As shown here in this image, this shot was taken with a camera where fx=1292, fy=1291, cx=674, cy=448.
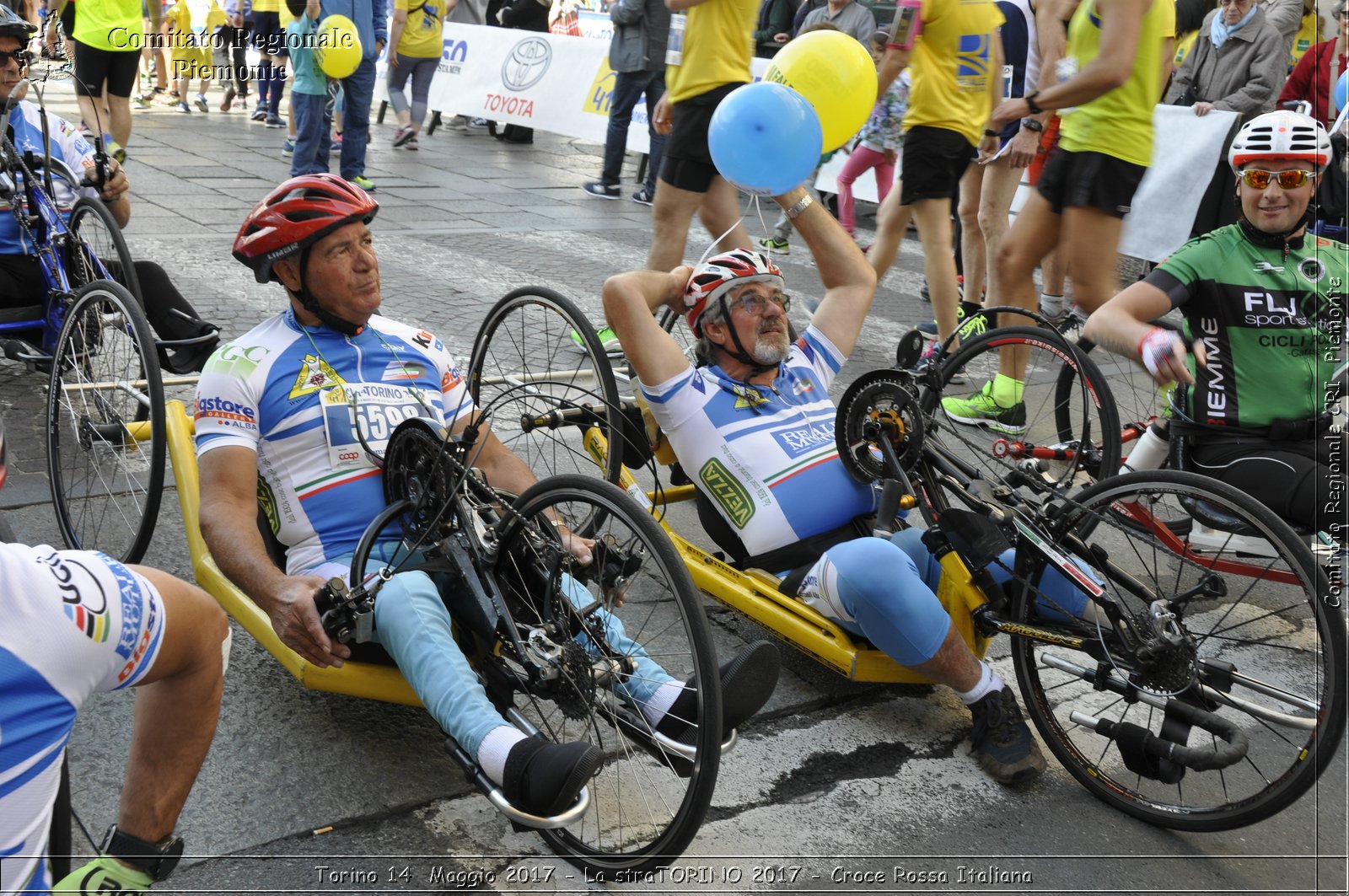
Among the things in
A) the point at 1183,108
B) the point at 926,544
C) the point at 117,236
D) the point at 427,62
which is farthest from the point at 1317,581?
the point at 427,62

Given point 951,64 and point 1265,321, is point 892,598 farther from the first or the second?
point 951,64

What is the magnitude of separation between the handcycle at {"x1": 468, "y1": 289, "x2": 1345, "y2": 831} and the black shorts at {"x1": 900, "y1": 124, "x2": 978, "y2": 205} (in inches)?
98.4

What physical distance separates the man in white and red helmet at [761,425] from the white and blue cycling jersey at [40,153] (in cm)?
250

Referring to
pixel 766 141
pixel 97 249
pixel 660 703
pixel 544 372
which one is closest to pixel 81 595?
pixel 660 703

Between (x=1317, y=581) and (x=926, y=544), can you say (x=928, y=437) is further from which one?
(x=1317, y=581)

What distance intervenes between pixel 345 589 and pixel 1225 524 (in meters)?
2.06

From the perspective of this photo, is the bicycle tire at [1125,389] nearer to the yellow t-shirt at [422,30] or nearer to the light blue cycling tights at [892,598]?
the light blue cycling tights at [892,598]

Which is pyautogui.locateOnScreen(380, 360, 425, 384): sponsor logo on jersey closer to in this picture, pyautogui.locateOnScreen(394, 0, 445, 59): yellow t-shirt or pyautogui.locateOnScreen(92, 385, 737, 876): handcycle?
pyautogui.locateOnScreen(92, 385, 737, 876): handcycle

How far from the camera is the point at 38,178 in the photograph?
15.8 feet

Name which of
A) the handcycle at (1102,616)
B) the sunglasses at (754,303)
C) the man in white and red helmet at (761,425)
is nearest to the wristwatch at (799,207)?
the man in white and red helmet at (761,425)

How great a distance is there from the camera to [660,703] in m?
2.65

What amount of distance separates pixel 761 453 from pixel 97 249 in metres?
2.81

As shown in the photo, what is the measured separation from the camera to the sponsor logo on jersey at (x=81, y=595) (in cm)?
163

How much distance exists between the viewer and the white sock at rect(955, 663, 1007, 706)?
3.13 metres
